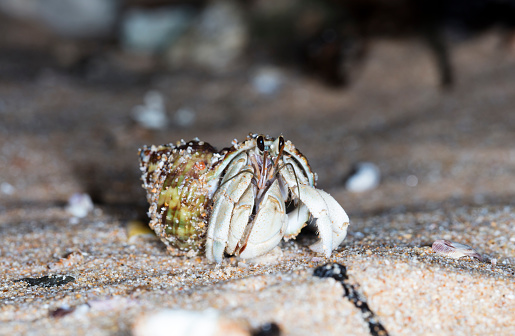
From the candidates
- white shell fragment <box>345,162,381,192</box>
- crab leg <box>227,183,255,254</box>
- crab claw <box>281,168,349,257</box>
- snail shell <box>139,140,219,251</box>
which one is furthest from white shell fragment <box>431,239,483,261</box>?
white shell fragment <box>345,162,381,192</box>

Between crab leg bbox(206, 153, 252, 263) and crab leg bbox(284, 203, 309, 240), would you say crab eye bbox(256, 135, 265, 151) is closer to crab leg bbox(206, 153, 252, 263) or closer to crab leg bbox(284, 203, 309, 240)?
crab leg bbox(206, 153, 252, 263)

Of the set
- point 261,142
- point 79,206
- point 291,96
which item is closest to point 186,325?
point 261,142

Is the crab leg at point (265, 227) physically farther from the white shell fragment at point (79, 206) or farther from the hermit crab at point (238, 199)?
the white shell fragment at point (79, 206)

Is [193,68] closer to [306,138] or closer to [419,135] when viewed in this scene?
[306,138]

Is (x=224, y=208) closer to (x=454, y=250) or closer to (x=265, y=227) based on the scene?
(x=265, y=227)

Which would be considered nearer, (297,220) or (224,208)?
(224,208)

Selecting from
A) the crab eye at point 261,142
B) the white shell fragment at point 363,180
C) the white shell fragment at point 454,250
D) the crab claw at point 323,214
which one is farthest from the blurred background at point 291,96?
the crab eye at point 261,142
